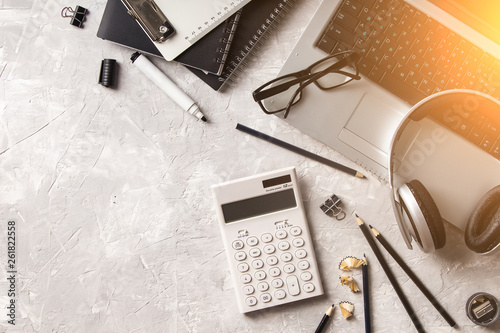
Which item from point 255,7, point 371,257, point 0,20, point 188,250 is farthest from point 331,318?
point 0,20

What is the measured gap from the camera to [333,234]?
2.75 ft

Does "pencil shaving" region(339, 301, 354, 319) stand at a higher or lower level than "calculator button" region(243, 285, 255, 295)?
higher

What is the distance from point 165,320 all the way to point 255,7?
0.56 m

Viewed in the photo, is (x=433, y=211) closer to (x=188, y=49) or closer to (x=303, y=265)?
(x=303, y=265)

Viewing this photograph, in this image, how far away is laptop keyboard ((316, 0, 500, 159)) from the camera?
2.43 feet

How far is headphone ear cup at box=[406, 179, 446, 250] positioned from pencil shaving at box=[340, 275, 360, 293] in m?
0.15

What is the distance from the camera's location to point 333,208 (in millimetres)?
831

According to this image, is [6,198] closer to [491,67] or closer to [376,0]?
[376,0]

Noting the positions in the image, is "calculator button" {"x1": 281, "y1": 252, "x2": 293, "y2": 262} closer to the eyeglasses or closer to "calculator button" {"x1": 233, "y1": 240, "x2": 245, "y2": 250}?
"calculator button" {"x1": 233, "y1": 240, "x2": 245, "y2": 250}

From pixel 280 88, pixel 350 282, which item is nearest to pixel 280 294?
pixel 350 282

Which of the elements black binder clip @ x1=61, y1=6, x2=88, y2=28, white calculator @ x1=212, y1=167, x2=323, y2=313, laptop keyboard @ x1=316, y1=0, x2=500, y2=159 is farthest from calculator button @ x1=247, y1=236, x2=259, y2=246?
black binder clip @ x1=61, y1=6, x2=88, y2=28

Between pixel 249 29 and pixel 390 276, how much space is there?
1.59 feet

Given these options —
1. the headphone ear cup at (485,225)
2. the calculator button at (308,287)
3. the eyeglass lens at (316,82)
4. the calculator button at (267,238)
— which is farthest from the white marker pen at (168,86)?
the headphone ear cup at (485,225)

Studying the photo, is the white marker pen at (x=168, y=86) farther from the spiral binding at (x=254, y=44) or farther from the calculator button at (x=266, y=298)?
the calculator button at (x=266, y=298)
